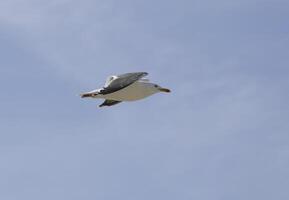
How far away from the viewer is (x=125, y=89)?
8744 centimetres

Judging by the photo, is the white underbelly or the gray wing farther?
the white underbelly

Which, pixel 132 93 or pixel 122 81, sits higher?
pixel 122 81

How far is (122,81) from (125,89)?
0.81 m

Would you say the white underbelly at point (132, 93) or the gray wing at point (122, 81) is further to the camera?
the white underbelly at point (132, 93)

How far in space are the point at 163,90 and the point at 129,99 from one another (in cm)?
495

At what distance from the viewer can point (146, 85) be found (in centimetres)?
8925

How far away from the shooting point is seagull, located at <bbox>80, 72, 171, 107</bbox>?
87062 millimetres

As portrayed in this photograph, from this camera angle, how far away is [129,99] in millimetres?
88500

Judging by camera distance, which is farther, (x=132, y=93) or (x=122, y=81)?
(x=132, y=93)

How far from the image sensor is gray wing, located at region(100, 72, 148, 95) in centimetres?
8688

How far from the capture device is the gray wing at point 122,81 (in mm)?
86875

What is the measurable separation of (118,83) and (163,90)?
6.47 metres

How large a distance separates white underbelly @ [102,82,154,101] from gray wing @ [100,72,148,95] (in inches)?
18.2

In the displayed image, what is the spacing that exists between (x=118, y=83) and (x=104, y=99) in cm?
452
